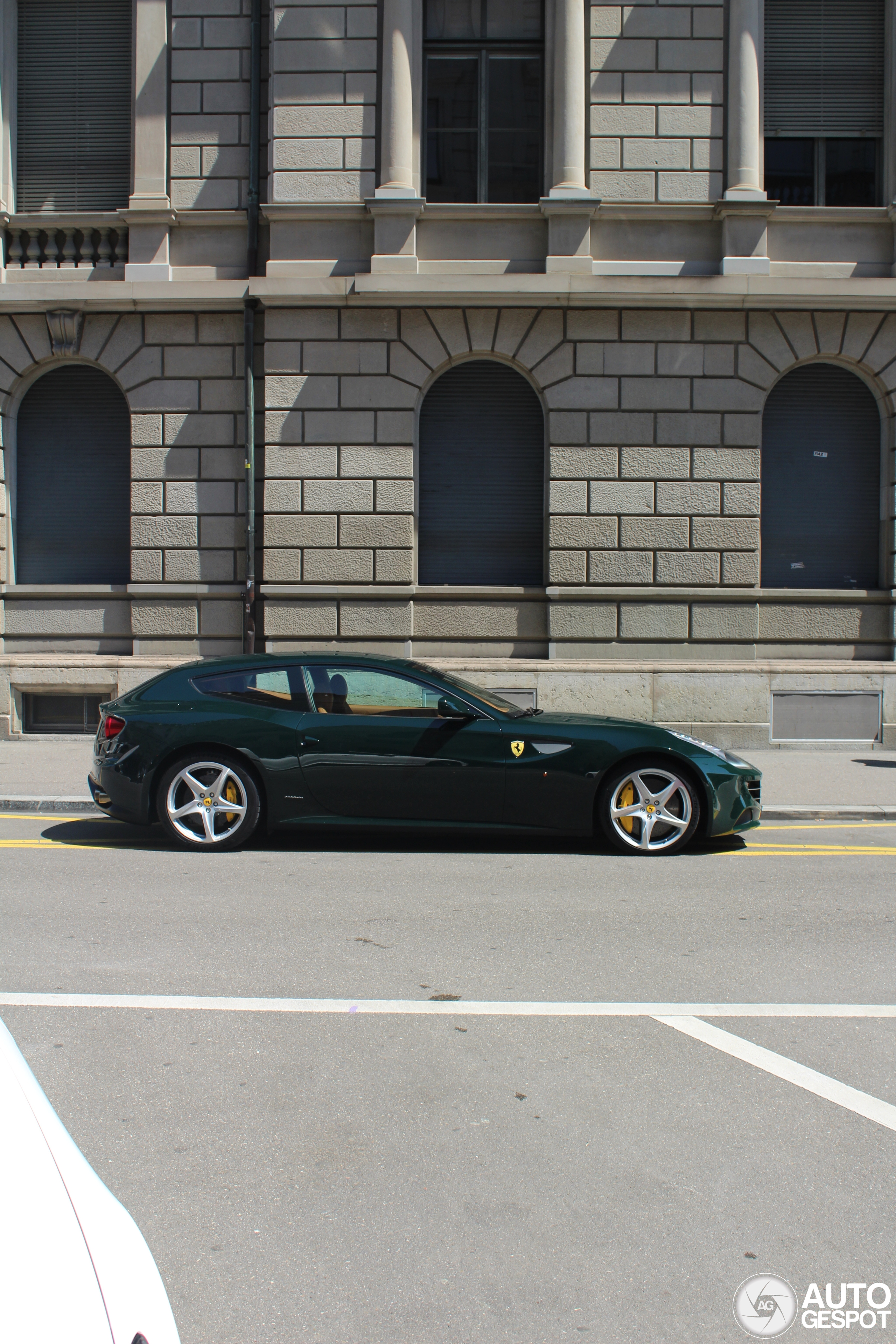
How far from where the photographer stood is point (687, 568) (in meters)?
12.9

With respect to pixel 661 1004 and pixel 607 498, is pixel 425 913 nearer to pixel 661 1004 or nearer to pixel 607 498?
pixel 661 1004

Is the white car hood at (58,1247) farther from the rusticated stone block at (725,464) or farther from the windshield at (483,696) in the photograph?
the rusticated stone block at (725,464)

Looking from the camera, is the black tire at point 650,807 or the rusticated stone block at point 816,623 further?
the rusticated stone block at point 816,623

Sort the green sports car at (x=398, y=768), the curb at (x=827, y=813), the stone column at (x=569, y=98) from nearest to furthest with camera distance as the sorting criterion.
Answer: the green sports car at (x=398, y=768)
the curb at (x=827, y=813)
the stone column at (x=569, y=98)

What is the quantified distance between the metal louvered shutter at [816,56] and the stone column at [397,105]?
15.3 feet

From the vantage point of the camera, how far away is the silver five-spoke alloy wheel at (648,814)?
288 inches

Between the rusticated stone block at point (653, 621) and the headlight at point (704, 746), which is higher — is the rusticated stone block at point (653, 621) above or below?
above

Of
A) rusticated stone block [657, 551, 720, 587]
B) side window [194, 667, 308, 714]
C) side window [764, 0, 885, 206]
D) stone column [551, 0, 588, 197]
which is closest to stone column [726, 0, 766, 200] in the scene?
side window [764, 0, 885, 206]

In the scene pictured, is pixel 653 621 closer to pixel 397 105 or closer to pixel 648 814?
pixel 648 814

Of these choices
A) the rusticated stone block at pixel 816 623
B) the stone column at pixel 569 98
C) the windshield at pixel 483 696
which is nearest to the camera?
the windshield at pixel 483 696

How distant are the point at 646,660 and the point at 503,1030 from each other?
929cm

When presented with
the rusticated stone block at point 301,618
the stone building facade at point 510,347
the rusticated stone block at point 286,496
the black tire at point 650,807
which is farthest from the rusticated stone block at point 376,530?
the black tire at point 650,807

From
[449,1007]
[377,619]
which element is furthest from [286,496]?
[449,1007]

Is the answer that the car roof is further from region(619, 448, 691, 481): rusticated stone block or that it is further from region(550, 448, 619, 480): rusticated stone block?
region(619, 448, 691, 481): rusticated stone block
